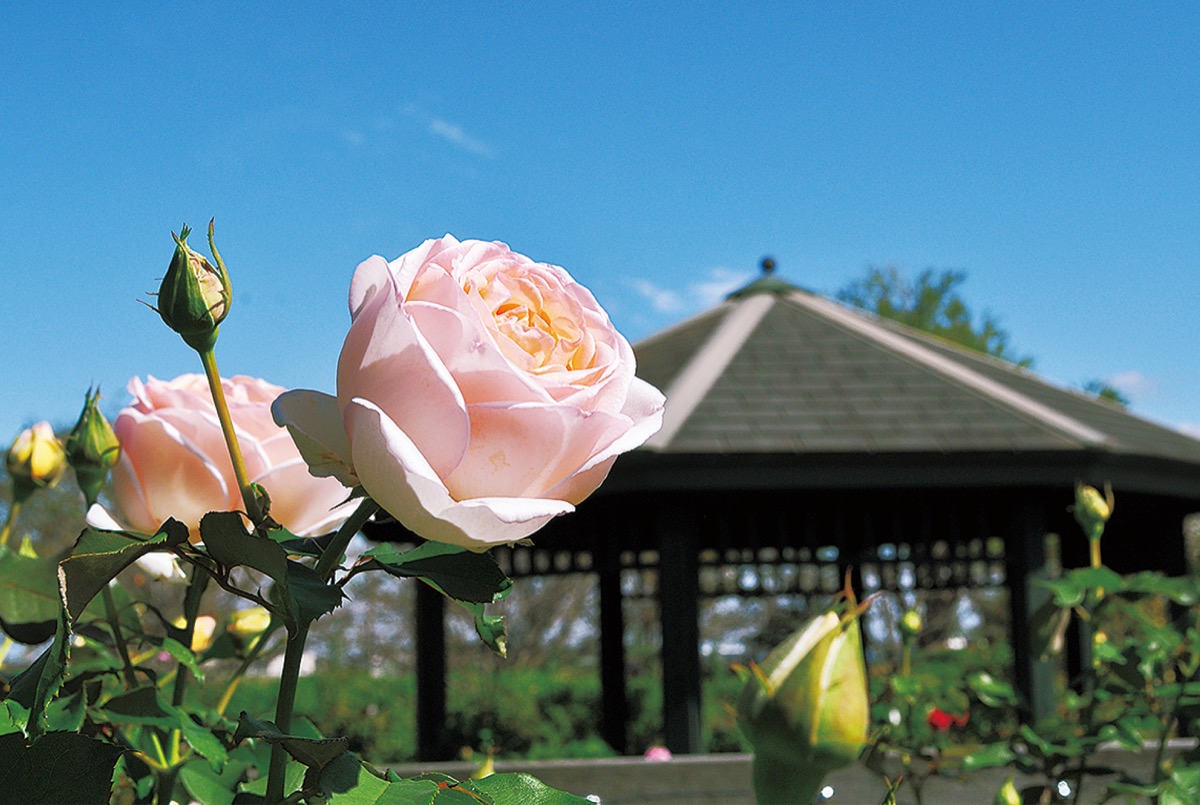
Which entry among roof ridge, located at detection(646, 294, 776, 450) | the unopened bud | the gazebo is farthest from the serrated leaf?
roof ridge, located at detection(646, 294, 776, 450)

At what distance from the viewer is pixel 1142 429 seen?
8.77m

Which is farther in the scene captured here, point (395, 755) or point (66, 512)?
point (66, 512)

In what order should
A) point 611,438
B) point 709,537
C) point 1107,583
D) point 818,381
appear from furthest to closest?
point 709,537 → point 818,381 → point 1107,583 → point 611,438

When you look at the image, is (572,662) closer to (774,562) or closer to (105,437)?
(774,562)

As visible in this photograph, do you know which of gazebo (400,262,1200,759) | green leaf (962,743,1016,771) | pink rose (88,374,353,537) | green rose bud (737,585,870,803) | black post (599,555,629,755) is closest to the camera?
green rose bud (737,585,870,803)

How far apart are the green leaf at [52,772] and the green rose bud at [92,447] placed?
341 millimetres

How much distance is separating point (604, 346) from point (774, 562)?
7.71 metres

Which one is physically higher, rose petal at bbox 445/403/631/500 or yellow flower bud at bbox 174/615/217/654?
rose petal at bbox 445/403/631/500

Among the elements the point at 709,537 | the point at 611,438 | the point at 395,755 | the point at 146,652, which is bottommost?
the point at 395,755

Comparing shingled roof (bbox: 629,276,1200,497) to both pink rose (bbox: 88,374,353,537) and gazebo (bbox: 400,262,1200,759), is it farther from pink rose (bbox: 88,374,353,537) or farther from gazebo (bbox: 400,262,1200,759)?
pink rose (bbox: 88,374,353,537)

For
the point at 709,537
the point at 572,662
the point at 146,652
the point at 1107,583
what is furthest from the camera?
the point at 572,662

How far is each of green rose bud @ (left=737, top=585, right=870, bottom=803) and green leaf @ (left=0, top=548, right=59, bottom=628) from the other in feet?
2.23

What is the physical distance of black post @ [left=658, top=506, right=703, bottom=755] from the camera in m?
6.30

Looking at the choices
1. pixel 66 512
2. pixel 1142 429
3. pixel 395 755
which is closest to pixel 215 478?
pixel 1142 429
